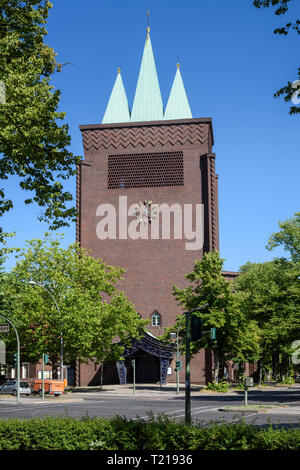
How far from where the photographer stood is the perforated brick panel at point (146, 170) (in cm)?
6450

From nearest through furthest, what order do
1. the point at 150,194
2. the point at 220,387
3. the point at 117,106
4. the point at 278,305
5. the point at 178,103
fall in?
the point at 278,305
the point at 220,387
the point at 150,194
the point at 178,103
the point at 117,106

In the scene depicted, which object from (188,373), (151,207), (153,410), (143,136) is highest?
(143,136)

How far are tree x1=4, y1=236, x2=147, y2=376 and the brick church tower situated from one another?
32.1 feet

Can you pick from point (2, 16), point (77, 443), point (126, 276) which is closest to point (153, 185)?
point (126, 276)

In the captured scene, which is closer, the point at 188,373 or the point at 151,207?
the point at 188,373

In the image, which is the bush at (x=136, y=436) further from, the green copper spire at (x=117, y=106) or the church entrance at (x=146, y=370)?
the green copper spire at (x=117, y=106)

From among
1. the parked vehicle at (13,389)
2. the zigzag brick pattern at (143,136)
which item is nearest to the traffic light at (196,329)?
the parked vehicle at (13,389)

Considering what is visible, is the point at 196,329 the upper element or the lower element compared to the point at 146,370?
upper

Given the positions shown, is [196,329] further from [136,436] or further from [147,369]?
[147,369]

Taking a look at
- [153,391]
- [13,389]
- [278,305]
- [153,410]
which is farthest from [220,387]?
[13,389]

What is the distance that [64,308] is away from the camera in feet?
147

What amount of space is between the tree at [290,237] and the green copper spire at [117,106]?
95.2ft

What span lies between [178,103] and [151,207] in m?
14.1
